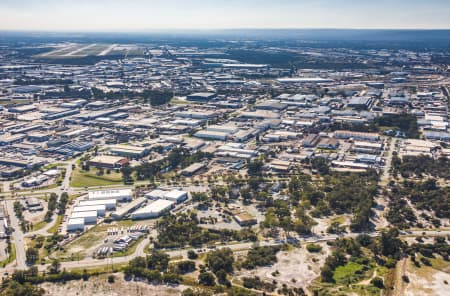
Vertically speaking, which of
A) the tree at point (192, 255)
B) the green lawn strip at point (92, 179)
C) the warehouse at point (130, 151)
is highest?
the warehouse at point (130, 151)

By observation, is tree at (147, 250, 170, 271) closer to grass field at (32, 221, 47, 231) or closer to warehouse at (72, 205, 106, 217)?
warehouse at (72, 205, 106, 217)

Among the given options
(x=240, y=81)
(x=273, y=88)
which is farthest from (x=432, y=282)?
(x=240, y=81)

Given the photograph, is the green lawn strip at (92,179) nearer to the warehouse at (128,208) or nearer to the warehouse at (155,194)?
the warehouse at (155,194)

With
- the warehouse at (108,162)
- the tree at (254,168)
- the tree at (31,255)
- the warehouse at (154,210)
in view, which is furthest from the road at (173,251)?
the warehouse at (108,162)

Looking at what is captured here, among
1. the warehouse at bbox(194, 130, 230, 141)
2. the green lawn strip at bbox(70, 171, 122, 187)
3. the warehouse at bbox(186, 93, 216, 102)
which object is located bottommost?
the green lawn strip at bbox(70, 171, 122, 187)

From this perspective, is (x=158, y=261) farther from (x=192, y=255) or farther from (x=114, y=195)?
(x=114, y=195)

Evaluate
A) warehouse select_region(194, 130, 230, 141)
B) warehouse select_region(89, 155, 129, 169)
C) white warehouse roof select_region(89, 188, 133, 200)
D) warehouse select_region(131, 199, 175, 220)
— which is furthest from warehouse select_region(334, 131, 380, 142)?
white warehouse roof select_region(89, 188, 133, 200)
